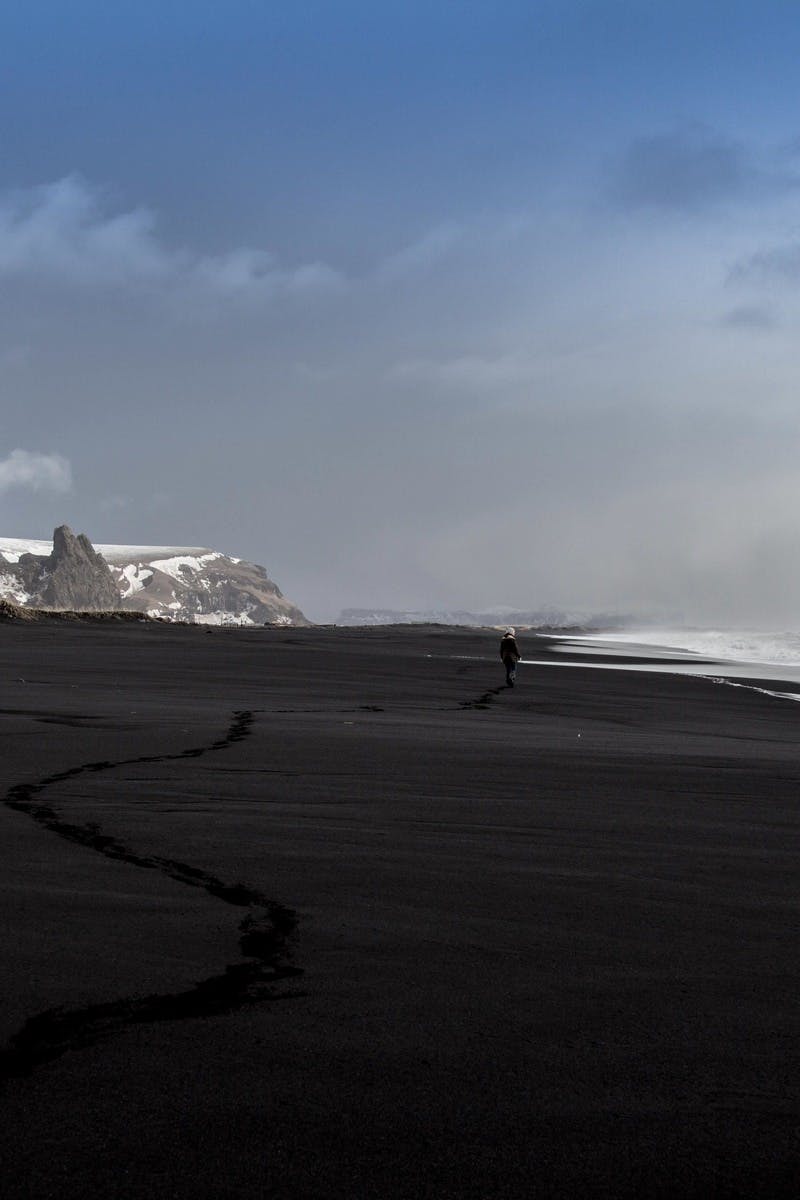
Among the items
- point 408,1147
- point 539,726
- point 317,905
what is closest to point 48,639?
point 539,726

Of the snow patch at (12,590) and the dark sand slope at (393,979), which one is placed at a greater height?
the snow patch at (12,590)

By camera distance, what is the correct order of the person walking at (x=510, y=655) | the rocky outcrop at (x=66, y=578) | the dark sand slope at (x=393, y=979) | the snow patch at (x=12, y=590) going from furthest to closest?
1. the snow patch at (x=12, y=590)
2. the rocky outcrop at (x=66, y=578)
3. the person walking at (x=510, y=655)
4. the dark sand slope at (x=393, y=979)

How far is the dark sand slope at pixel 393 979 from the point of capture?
2.40m

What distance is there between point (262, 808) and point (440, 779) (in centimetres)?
174

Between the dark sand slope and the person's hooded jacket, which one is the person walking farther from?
the dark sand slope

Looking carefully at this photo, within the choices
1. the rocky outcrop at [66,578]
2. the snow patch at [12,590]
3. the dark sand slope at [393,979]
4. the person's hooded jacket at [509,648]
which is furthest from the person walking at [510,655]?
the snow patch at [12,590]

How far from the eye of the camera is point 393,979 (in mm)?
3486

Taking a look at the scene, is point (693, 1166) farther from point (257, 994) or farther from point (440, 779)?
point (440, 779)

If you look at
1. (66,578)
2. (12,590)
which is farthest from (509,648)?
(12,590)

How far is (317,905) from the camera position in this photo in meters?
4.34

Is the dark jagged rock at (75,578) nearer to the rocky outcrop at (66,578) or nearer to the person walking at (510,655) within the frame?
the rocky outcrop at (66,578)

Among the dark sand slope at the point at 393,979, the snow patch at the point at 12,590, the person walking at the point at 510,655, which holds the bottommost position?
the dark sand slope at the point at 393,979

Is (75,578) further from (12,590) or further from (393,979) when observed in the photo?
(393,979)

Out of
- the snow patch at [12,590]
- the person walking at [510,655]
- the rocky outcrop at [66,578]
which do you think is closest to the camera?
the person walking at [510,655]
